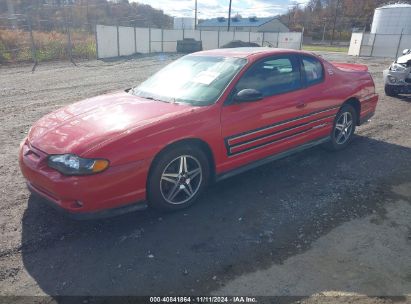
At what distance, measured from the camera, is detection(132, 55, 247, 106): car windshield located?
3.76 metres

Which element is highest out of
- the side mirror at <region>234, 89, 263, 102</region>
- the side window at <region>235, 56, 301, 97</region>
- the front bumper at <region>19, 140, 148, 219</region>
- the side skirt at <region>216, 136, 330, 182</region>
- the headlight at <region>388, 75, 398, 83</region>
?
the side window at <region>235, 56, 301, 97</region>

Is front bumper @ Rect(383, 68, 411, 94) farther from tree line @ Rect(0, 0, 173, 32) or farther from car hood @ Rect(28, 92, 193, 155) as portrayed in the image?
tree line @ Rect(0, 0, 173, 32)

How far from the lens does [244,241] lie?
3.10m

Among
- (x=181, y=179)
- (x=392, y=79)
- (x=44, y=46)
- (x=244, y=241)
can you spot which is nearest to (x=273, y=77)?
(x=181, y=179)

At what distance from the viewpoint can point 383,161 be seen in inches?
197

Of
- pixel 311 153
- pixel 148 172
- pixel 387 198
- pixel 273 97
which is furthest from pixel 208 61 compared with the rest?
pixel 387 198

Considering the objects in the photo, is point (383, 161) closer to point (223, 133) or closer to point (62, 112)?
point (223, 133)

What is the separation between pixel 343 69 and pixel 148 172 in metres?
3.94

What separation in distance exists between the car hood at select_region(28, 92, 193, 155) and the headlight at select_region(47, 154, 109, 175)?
0.07 m

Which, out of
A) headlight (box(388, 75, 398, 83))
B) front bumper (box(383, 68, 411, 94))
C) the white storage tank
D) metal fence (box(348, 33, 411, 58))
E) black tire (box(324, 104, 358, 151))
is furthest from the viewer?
the white storage tank

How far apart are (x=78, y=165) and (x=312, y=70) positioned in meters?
3.46

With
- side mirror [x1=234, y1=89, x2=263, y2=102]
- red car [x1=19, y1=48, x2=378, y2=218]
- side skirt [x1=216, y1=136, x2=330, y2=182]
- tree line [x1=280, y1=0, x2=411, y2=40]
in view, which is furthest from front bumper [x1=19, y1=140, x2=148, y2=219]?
tree line [x1=280, y1=0, x2=411, y2=40]

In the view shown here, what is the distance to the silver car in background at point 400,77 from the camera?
894 cm

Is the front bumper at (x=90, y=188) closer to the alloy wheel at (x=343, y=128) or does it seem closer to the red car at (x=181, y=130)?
the red car at (x=181, y=130)
